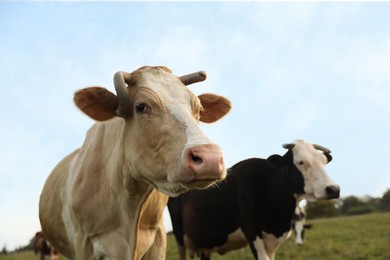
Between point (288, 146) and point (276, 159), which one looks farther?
point (288, 146)

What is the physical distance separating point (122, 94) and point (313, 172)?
5063 mm

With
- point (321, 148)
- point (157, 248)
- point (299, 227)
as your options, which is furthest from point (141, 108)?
point (299, 227)

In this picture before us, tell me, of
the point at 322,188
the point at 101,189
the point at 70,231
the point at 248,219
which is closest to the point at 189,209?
the point at 248,219

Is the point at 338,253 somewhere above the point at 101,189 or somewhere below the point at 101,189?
below

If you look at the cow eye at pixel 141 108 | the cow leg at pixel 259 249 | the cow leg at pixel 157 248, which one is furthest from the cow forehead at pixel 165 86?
the cow leg at pixel 259 249

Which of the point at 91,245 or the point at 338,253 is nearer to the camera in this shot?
the point at 91,245

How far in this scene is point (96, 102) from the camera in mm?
3898

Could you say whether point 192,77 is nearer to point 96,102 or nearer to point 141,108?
point 141,108

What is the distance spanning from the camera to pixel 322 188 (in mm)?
7789

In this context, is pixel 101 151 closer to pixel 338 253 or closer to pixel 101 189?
pixel 101 189

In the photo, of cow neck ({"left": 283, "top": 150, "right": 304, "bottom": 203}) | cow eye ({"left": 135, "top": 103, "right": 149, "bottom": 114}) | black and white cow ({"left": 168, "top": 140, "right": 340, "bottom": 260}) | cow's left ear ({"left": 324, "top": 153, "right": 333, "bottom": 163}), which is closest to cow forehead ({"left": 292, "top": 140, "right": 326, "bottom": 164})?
black and white cow ({"left": 168, "top": 140, "right": 340, "bottom": 260})

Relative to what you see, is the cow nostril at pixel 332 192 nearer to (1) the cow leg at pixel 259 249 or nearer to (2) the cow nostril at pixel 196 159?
(1) the cow leg at pixel 259 249

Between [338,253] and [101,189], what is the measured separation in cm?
895

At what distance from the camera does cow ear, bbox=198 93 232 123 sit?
4.43m
